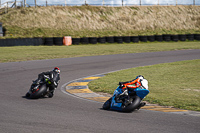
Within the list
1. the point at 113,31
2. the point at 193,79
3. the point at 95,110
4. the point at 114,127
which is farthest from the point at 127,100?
the point at 113,31

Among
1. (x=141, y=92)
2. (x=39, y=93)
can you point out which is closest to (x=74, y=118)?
(x=141, y=92)

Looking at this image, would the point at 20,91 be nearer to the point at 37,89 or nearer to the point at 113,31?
the point at 37,89

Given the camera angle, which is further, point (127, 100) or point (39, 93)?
point (39, 93)

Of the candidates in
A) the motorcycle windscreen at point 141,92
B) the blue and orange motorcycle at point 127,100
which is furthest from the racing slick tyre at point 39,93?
the motorcycle windscreen at point 141,92

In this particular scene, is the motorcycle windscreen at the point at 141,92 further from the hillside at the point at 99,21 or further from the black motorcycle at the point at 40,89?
the hillside at the point at 99,21

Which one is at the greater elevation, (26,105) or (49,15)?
(49,15)

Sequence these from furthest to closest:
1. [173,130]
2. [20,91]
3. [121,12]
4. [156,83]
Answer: [121,12], [156,83], [20,91], [173,130]

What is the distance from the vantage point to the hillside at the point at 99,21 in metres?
42.5

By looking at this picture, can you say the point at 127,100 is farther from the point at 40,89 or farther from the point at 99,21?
the point at 99,21

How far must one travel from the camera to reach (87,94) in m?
9.27

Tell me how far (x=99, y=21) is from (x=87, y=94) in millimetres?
40682

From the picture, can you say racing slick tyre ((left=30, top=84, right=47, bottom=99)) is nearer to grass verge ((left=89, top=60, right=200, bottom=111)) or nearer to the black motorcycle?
the black motorcycle

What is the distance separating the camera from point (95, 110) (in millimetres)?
7082

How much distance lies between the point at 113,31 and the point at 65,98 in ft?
128
